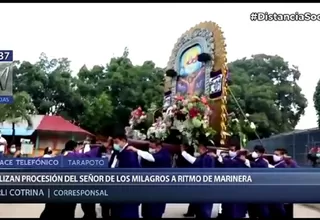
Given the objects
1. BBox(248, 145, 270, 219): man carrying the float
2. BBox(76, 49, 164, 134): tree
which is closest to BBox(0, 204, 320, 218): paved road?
BBox(248, 145, 270, 219): man carrying the float

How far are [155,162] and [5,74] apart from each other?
2478 mm

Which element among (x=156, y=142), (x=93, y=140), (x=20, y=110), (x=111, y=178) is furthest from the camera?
(x=20, y=110)

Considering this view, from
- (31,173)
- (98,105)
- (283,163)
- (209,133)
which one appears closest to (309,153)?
(283,163)

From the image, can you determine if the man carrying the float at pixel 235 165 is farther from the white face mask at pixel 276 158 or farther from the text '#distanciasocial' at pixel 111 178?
the text '#distanciasocial' at pixel 111 178

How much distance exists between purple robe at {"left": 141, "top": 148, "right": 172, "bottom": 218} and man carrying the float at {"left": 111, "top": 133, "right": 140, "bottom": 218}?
1.77 feet

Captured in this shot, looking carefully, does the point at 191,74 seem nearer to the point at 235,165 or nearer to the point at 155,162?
the point at 235,165

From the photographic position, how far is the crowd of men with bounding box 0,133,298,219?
245 inches

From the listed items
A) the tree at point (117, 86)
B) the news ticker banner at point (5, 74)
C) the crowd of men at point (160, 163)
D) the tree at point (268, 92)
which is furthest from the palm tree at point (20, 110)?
the tree at point (268, 92)

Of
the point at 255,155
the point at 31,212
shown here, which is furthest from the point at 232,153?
the point at 31,212

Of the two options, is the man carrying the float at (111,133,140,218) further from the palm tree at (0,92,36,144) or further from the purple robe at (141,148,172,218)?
the palm tree at (0,92,36,144)

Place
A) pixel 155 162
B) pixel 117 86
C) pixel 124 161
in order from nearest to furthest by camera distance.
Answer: pixel 124 161 → pixel 155 162 → pixel 117 86

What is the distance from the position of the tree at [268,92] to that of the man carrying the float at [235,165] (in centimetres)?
903

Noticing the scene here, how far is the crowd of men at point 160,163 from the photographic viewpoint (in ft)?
20.4

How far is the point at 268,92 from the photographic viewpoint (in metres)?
20.1
